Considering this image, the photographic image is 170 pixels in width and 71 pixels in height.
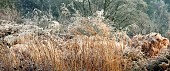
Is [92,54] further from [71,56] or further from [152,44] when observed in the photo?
[152,44]

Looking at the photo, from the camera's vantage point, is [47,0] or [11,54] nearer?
[11,54]

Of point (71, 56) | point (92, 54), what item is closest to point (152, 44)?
point (92, 54)

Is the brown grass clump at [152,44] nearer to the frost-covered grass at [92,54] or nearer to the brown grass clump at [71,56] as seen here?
the frost-covered grass at [92,54]

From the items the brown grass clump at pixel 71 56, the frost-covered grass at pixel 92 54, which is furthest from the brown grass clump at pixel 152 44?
the brown grass clump at pixel 71 56

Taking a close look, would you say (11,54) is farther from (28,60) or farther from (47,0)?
(47,0)

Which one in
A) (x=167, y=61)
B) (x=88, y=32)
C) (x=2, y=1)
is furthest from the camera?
(x=2, y=1)

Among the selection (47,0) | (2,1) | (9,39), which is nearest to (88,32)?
(9,39)

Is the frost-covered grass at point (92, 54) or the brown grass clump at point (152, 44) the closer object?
the frost-covered grass at point (92, 54)

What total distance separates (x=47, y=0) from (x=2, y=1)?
10.3m

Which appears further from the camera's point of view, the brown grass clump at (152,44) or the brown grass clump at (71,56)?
the brown grass clump at (152,44)

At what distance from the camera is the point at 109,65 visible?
5.24 m

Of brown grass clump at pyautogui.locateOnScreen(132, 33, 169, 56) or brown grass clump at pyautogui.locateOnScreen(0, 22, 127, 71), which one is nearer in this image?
brown grass clump at pyautogui.locateOnScreen(0, 22, 127, 71)

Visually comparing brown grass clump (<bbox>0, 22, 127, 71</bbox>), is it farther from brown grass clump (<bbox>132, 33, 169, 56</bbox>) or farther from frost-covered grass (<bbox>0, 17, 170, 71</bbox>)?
brown grass clump (<bbox>132, 33, 169, 56</bbox>)

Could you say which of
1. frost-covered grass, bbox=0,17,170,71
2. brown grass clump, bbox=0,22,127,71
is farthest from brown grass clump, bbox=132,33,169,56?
brown grass clump, bbox=0,22,127,71
